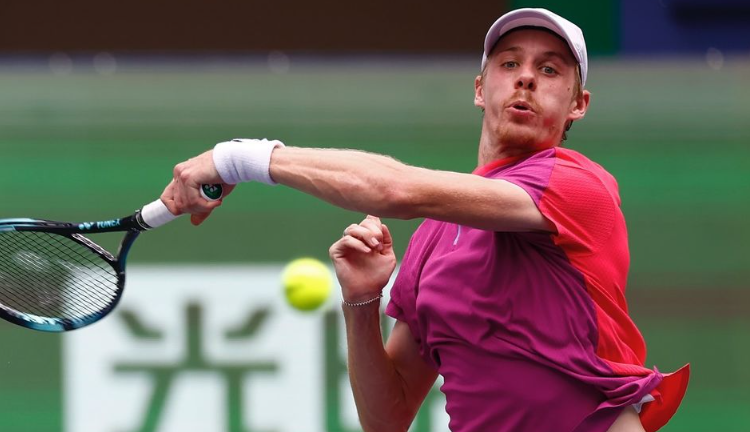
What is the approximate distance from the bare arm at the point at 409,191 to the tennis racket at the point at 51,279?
2.66 ft

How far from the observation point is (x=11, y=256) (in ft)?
11.2

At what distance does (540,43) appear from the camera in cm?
290

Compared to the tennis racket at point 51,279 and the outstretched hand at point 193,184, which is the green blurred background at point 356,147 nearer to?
the tennis racket at point 51,279

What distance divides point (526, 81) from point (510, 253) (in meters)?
0.44

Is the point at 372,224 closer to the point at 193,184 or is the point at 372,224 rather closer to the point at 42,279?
the point at 193,184

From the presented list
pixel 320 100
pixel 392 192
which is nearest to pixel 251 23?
pixel 320 100

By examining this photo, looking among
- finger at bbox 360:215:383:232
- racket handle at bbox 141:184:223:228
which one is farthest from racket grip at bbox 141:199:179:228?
finger at bbox 360:215:383:232

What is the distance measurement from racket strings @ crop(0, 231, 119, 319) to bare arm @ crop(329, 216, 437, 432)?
77cm

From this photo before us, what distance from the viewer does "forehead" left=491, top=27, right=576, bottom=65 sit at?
290cm

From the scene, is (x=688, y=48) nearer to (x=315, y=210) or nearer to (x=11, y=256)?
(x=315, y=210)

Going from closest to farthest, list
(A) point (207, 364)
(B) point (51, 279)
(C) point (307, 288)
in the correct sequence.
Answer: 1. (B) point (51, 279)
2. (C) point (307, 288)
3. (A) point (207, 364)

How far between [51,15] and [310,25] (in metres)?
1.24

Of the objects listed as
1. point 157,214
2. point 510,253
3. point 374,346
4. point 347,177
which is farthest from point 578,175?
point 157,214

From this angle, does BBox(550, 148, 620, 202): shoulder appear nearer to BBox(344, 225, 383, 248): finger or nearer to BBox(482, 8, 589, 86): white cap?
BBox(482, 8, 589, 86): white cap
